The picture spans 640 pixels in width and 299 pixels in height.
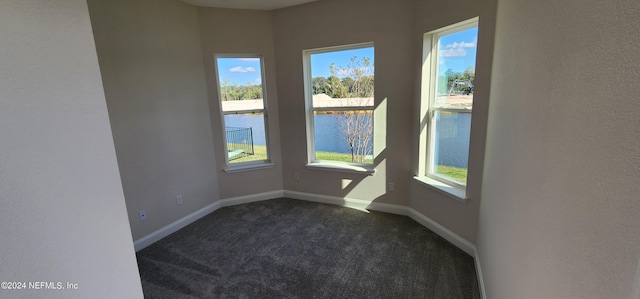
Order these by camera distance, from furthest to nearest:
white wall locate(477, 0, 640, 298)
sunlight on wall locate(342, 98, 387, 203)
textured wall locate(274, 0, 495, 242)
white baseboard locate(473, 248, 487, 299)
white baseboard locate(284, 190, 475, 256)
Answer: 1. sunlight on wall locate(342, 98, 387, 203)
2. white baseboard locate(284, 190, 475, 256)
3. textured wall locate(274, 0, 495, 242)
4. white baseboard locate(473, 248, 487, 299)
5. white wall locate(477, 0, 640, 298)

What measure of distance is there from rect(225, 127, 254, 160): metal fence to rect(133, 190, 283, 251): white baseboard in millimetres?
618

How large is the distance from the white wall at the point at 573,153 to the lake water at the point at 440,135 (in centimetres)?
114

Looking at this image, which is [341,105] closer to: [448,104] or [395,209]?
[448,104]

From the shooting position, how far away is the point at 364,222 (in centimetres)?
321

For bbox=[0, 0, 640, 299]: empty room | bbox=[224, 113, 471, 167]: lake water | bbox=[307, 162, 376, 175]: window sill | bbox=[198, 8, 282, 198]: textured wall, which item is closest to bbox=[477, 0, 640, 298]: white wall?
bbox=[0, 0, 640, 299]: empty room

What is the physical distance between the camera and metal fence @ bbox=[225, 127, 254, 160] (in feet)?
12.3

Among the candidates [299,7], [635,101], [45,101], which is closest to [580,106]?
[635,101]

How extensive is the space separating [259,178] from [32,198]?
3.20 m

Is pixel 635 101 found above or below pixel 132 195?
above

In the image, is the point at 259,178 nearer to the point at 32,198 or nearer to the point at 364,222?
the point at 364,222

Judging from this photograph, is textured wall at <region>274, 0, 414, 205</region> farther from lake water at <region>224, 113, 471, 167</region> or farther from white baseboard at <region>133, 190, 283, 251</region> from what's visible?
white baseboard at <region>133, 190, 283, 251</region>

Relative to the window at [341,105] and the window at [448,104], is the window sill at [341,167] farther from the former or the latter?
the window at [448,104]

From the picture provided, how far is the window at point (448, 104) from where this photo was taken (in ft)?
8.14

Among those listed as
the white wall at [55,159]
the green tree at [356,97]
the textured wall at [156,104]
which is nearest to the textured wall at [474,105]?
the green tree at [356,97]
